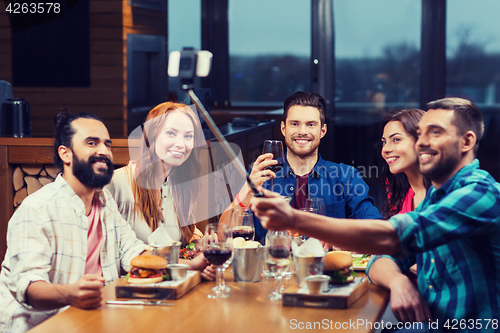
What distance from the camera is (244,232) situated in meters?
2.02

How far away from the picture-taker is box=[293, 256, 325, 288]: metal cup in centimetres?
174

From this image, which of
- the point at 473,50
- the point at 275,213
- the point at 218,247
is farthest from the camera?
the point at 473,50

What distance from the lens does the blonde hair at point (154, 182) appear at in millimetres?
2619

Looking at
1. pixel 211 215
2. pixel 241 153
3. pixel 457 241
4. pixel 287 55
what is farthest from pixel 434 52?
pixel 457 241

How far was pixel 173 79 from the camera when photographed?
7.43 m

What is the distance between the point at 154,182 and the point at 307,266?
1.15 m

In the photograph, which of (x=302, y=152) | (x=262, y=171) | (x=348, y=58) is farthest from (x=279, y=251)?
(x=348, y=58)

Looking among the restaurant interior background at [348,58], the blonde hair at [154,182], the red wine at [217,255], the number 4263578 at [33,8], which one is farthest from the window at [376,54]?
the red wine at [217,255]

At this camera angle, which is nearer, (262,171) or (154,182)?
(262,171)

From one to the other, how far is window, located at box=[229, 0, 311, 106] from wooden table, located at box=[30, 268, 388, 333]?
6.70 m

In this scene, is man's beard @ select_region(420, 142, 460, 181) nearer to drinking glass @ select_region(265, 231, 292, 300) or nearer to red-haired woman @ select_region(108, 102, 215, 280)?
drinking glass @ select_region(265, 231, 292, 300)

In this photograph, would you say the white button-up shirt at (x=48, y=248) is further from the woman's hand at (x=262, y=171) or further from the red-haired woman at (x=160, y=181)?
the woman's hand at (x=262, y=171)

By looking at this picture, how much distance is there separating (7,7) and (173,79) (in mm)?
2529

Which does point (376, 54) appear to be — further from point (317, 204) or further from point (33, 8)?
point (317, 204)
